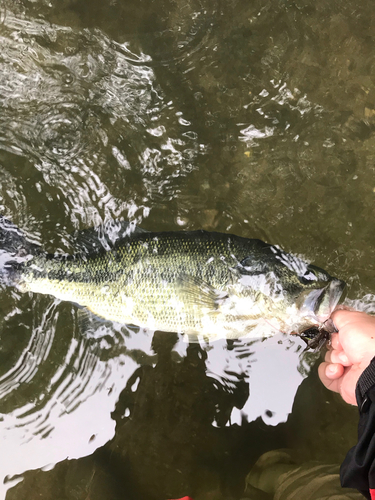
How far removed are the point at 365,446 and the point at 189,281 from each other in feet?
4.63

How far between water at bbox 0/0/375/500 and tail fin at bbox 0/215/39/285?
273mm

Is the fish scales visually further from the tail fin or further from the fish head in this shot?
the fish head

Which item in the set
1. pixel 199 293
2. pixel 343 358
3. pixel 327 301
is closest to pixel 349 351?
pixel 343 358

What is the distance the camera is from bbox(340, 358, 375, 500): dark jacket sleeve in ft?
5.47

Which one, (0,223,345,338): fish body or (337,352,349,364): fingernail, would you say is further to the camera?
(0,223,345,338): fish body

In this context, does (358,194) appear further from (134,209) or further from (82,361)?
(82,361)

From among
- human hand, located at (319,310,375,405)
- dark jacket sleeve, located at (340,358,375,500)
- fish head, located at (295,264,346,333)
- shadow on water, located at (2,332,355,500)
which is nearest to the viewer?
dark jacket sleeve, located at (340,358,375,500)

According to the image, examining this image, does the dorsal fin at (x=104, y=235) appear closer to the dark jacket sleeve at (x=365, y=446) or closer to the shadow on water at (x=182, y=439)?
the shadow on water at (x=182, y=439)

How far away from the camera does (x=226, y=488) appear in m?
2.77

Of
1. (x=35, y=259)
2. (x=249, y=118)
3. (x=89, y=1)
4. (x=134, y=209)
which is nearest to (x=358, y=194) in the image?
(x=249, y=118)

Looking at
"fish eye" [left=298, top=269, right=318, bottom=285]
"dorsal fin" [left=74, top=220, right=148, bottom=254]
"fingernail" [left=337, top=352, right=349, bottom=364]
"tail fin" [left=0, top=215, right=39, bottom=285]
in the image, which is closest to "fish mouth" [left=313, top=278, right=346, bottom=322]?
"fish eye" [left=298, top=269, right=318, bottom=285]

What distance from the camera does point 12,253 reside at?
8.51 ft

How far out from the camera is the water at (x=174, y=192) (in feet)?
9.38

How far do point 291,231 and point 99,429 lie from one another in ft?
7.94
